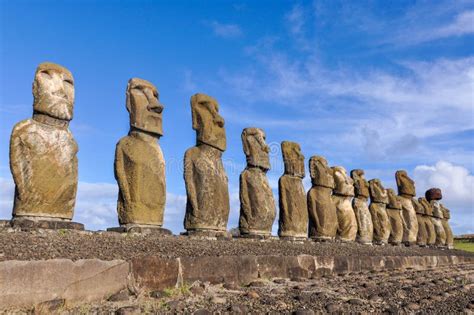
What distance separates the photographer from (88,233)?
599 centimetres

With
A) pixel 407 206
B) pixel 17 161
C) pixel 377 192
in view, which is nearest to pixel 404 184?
pixel 407 206

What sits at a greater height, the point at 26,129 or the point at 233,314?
the point at 26,129

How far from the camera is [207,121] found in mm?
9297

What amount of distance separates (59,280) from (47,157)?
2805mm

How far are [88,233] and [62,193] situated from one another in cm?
102

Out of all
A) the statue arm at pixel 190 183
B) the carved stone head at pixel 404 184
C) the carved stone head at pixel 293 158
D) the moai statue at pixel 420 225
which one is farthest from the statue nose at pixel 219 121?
the moai statue at pixel 420 225

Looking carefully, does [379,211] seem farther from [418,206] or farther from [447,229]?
[447,229]

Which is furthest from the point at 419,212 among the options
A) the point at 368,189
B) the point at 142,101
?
the point at 142,101

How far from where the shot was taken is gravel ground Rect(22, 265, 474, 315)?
4.29 metres

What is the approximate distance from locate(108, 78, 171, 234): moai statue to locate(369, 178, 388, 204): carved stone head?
10.4 metres

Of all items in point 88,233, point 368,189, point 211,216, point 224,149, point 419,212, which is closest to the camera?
point 88,233

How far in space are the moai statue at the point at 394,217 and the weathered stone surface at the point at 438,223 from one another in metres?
4.70

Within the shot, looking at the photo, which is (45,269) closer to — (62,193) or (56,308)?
(56,308)

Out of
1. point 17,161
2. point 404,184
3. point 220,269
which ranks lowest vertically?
point 220,269
